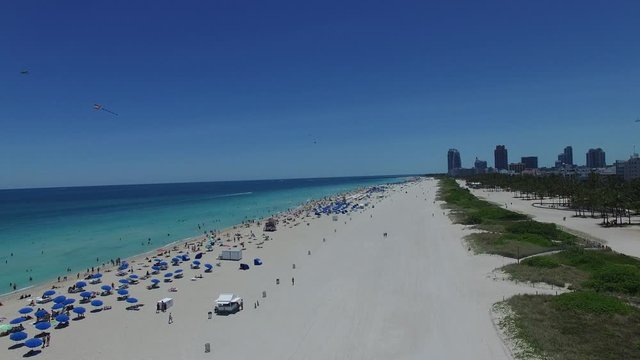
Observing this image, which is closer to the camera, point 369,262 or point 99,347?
point 99,347

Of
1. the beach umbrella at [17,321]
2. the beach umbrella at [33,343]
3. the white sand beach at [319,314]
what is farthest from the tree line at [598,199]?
the beach umbrella at [17,321]

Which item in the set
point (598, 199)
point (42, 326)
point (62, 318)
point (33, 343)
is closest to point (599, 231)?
point (598, 199)

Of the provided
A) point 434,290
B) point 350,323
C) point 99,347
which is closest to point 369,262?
point 434,290

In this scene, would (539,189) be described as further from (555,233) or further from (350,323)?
(350,323)

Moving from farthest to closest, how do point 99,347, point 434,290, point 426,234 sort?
point 426,234 → point 434,290 → point 99,347

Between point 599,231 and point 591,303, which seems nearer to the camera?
point 591,303

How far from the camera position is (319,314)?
27.5 m

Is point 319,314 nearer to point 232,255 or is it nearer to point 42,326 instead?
point 42,326

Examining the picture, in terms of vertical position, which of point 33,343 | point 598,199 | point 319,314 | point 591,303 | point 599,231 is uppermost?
point 598,199

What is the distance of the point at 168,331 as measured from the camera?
25.8 metres

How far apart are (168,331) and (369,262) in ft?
72.6

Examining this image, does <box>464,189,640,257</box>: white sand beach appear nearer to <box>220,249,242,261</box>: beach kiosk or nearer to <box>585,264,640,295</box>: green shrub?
<box>585,264,640,295</box>: green shrub

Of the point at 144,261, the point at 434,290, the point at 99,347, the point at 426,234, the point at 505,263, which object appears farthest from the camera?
the point at 426,234

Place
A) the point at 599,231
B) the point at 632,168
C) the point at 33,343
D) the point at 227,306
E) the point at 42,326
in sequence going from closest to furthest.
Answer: the point at 33,343
the point at 42,326
the point at 227,306
the point at 599,231
the point at 632,168
